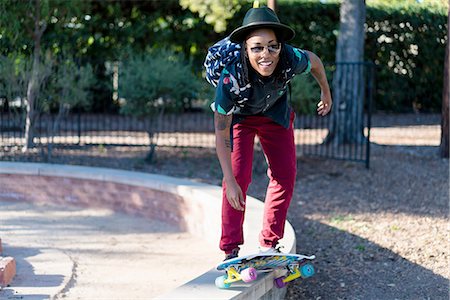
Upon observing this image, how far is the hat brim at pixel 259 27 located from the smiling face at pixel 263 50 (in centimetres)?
3

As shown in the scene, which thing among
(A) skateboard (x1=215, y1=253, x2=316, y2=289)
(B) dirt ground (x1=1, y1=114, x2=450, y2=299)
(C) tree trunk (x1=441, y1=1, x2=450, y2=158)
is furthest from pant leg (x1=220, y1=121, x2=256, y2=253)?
(C) tree trunk (x1=441, y1=1, x2=450, y2=158)

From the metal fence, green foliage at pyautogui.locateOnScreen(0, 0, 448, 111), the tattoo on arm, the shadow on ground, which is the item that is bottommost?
the shadow on ground

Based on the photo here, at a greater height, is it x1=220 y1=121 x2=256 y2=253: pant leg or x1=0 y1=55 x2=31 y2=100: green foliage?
x1=0 y1=55 x2=31 y2=100: green foliage

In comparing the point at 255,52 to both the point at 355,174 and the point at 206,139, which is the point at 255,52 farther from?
the point at 206,139

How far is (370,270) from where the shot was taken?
18.1 ft

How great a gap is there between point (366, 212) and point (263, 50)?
154 inches

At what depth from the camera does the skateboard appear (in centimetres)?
402

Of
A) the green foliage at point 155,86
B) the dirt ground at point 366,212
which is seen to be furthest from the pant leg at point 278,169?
the green foliage at point 155,86

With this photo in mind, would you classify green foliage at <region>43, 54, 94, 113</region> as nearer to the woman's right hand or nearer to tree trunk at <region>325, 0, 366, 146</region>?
tree trunk at <region>325, 0, 366, 146</region>

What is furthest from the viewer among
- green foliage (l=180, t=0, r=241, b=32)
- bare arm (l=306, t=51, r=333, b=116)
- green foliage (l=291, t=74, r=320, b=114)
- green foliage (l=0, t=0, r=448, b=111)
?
green foliage (l=0, t=0, r=448, b=111)

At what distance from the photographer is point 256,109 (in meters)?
4.32

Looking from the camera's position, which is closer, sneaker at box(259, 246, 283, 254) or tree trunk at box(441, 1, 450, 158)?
sneaker at box(259, 246, 283, 254)

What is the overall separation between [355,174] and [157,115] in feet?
8.78

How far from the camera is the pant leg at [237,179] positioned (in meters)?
4.36
